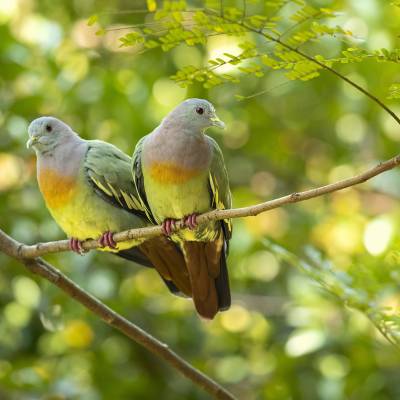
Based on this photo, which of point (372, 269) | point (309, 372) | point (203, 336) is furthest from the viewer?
point (203, 336)

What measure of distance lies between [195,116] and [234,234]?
207 centimetres

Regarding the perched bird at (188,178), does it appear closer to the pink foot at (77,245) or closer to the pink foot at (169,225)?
the pink foot at (169,225)

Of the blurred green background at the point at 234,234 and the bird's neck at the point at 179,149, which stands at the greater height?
the bird's neck at the point at 179,149

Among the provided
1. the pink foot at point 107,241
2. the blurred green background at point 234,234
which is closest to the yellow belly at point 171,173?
the pink foot at point 107,241

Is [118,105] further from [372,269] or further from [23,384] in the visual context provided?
[372,269]

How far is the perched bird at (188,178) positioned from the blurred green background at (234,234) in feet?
2.76

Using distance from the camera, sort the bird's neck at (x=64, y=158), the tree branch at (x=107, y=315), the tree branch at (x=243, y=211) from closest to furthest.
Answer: the tree branch at (x=243, y=211), the tree branch at (x=107, y=315), the bird's neck at (x=64, y=158)

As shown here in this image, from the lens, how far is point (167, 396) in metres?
5.23

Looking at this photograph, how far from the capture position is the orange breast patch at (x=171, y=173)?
137 inches

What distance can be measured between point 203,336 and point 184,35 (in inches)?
142

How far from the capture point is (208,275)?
3801 mm

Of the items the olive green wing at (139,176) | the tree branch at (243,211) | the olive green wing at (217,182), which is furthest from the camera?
the olive green wing at (139,176)

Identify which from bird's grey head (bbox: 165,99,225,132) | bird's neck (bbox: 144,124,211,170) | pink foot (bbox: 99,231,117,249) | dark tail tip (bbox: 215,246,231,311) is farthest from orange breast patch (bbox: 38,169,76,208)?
dark tail tip (bbox: 215,246,231,311)

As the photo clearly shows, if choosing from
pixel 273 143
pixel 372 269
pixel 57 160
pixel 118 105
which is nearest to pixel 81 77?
pixel 118 105
